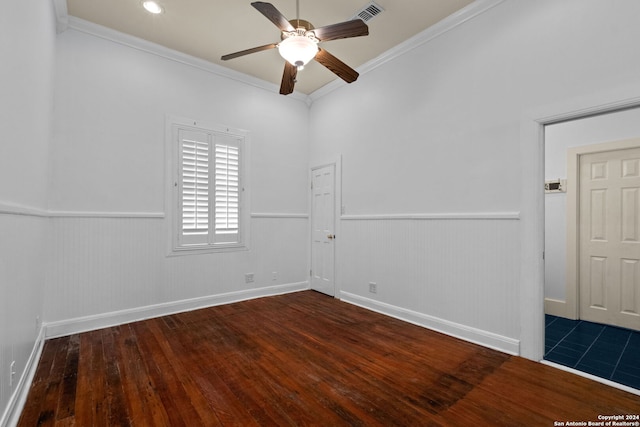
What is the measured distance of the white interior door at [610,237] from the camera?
3494mm

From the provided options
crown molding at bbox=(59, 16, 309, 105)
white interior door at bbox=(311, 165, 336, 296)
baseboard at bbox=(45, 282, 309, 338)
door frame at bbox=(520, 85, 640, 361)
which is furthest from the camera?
A: white interior door at bbox=(311, 165, 336, 296)

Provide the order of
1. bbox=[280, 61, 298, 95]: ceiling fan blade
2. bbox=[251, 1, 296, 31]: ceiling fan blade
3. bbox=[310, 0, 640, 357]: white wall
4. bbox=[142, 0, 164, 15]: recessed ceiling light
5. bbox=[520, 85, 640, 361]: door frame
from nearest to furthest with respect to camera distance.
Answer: bbox=[251, 1, 296, 31]: ceiling fan blade < bbox=[310, 0, 640, 357]: white wall < bbox=[520, 85, 640, 361]: door frame < bbox=[280, 61, 298, 95]: ceiling fan blade < bbox=[142, 0, 164, 15]: recessed ceiling light

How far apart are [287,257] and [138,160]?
8.39 feet

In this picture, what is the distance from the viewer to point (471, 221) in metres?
3.10

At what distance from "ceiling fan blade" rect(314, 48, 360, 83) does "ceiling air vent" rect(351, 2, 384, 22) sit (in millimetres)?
727

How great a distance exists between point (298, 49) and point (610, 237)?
13.8 ft

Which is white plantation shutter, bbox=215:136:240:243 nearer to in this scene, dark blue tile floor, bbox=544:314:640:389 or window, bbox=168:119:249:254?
window, bbox=168:119:249:254

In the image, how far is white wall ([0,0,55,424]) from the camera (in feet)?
5.20

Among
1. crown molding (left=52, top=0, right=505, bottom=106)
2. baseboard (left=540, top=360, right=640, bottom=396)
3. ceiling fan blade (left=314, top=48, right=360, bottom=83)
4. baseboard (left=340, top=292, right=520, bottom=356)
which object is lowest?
baseboard (left=540, top=360, right=640, bottom=396)

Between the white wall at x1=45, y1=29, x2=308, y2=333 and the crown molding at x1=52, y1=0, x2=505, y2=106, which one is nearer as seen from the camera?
the crown molding at x1=52, y1=0, x2=505, y2=106

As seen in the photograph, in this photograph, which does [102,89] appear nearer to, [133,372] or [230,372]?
[133,372]

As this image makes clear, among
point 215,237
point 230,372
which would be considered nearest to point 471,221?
point 230,372

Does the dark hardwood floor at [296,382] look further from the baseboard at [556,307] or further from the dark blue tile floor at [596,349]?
the baseboard at [556,307]

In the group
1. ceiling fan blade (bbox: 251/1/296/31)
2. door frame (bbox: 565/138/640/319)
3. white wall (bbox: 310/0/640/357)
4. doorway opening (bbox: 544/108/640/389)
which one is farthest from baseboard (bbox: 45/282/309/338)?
door frame (bbox: 565/138/640/319)
